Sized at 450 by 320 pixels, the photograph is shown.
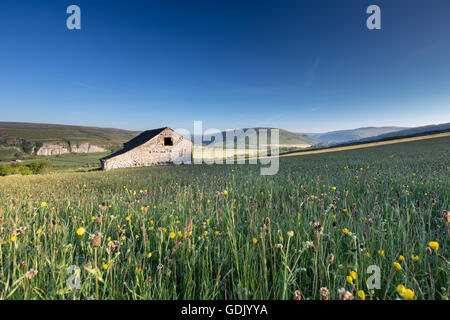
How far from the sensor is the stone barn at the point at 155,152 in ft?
82.8

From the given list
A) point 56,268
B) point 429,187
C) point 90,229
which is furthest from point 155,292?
point 429,187

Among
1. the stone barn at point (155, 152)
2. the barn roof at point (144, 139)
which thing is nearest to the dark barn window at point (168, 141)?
the stone barn at point (155, 152)

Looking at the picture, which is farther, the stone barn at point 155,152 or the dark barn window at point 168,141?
the dark barn window at point 168,141

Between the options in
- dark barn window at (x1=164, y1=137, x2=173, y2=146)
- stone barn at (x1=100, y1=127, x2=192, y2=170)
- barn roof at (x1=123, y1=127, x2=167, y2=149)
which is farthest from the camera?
dark barn window at (x1=164, y1=137, x2=173, y2=146)

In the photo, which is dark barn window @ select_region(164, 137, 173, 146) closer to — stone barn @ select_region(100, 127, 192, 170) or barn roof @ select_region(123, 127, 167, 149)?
stone barn @ select_region(100, 127, 192, 170)

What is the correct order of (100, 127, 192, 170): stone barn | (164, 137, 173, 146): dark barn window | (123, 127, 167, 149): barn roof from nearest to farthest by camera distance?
1. (100, 127, 192, 170): stone barn
2. (123, 127, 167, 149): barn roof
3. (164, 137, 173, 146): dark barn window

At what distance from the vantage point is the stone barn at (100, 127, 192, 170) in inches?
994

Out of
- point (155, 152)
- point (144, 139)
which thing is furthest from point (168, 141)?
point (144, 139)

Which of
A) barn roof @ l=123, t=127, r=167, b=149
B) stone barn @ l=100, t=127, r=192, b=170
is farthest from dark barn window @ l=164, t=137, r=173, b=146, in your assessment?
barn roof @ l=123, t=127, r=167, b=149

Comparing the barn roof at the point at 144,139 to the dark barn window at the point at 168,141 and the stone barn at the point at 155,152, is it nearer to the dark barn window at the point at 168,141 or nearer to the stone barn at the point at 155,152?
the stone barn at the point at 155,152

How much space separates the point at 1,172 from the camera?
30.8m

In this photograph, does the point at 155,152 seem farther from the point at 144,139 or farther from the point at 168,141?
the point at 144,139

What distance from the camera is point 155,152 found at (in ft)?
91.5
